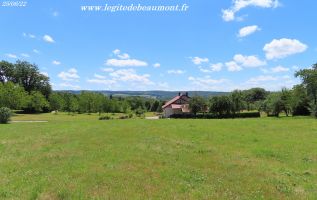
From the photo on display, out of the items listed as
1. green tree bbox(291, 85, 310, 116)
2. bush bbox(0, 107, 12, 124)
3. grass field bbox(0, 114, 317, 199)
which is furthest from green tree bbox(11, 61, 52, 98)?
grass field bbox(0, 114, 317, 199)

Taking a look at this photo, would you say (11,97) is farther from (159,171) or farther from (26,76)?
(159,171)

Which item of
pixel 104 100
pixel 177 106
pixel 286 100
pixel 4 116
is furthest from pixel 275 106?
pixel 4 116

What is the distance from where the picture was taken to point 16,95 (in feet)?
270

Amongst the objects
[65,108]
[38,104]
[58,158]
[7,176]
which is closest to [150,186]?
[7,176]

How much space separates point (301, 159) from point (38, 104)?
8986cm

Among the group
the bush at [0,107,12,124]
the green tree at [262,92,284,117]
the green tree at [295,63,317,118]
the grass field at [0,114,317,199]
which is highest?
the green tree at [295,63,317,118]

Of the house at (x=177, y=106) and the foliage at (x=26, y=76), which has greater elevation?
the foliage at (x=26, y=76)

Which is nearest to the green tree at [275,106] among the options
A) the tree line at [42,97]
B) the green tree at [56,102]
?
the tree line at [42,97]

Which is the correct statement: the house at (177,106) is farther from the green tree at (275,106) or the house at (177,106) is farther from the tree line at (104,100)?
the green tree at (275,106)

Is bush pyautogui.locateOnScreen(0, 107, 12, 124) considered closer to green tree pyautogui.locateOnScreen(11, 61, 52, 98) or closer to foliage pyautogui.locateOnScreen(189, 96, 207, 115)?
foliage pyautogui.locateOnScreen(189, 96, 207, 115)

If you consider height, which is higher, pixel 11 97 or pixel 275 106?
pixel 11 97

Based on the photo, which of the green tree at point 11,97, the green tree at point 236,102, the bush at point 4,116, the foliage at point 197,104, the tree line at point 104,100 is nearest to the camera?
the bush at point 4,116

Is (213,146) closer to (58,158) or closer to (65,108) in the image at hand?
(58,158)

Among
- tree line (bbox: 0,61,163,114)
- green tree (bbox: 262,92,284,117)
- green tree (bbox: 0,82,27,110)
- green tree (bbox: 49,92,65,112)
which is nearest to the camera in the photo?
green tree (bbox: 0,82,27,110)
